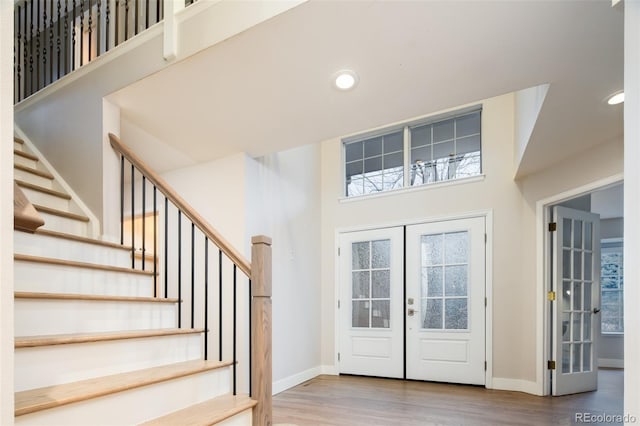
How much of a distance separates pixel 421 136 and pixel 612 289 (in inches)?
185

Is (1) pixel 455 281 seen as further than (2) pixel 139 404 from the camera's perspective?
Yes

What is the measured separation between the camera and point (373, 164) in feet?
18.0

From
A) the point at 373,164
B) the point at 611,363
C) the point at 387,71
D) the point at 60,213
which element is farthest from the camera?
the point at 611,363

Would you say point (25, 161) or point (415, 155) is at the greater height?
point (415, 155)

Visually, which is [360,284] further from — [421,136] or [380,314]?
[421,136]

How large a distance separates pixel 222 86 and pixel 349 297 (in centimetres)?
342

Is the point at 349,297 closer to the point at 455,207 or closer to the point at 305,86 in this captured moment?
the point at 455,207

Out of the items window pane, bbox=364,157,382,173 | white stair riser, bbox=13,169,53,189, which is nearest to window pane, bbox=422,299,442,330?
window pane, bbox=364,157,382,173

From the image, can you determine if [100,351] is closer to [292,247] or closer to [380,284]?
[292,247]

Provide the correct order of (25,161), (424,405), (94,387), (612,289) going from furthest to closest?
(612,289)
(424,405)
(25,161)
(94,387)

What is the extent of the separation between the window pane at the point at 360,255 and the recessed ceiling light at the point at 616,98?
3.17m

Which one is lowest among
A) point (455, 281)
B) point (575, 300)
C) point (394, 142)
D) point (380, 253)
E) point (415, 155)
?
point (575, 300)

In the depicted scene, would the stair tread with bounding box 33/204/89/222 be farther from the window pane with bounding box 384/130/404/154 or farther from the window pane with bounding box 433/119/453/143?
the window pane with bounding box 433/119/453/143

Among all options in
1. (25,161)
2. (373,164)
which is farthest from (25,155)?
(373,164)
